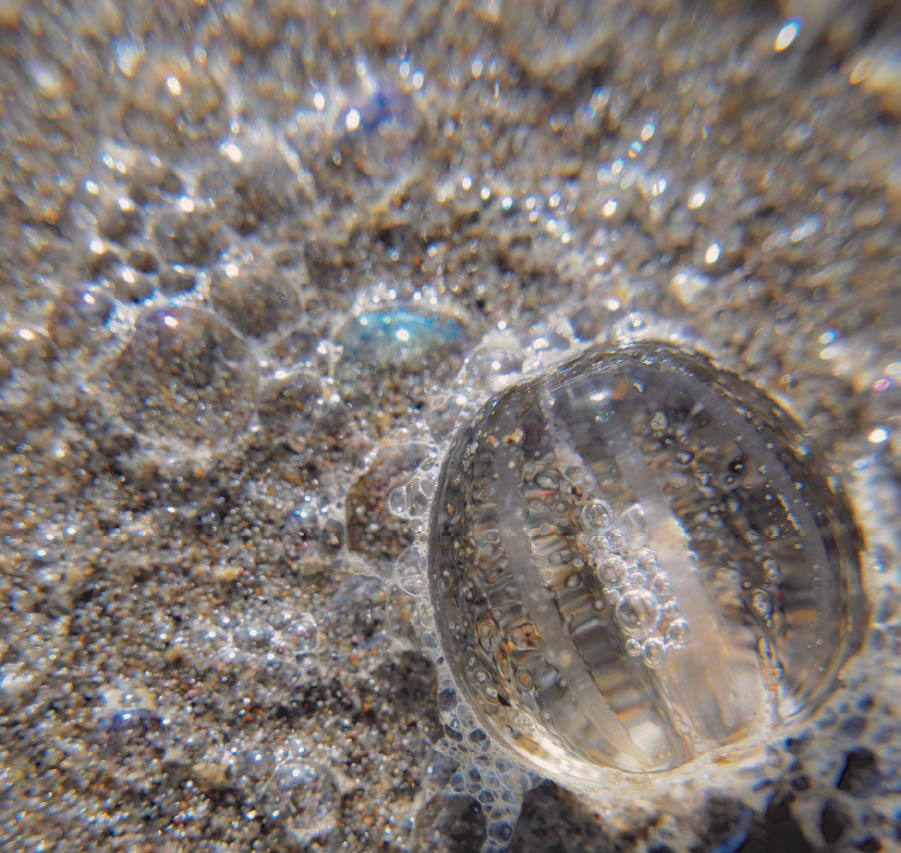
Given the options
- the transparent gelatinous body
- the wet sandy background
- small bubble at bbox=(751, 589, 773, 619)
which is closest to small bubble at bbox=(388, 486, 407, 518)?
the wet sandy background

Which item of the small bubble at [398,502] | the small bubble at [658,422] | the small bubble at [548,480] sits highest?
the small bubble at [398,502]

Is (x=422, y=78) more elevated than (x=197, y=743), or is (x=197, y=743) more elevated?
(x=422, y=78)

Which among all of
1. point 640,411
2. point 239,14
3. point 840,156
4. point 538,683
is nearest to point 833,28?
point 840,156

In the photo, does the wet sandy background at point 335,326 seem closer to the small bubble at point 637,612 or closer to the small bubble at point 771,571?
the small bubble at point 771,571

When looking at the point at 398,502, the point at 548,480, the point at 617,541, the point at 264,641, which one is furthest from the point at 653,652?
the point at 264,641

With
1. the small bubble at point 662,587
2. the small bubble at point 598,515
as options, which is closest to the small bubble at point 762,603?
the small bubble at point 662,587

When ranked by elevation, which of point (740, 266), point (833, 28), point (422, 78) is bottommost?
point (740, 266)

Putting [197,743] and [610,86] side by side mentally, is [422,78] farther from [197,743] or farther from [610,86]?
[197,743]
